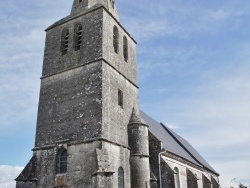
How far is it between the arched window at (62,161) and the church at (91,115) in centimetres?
6

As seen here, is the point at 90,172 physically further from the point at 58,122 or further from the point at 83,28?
the point at 83,28

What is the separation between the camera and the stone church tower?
15773mm

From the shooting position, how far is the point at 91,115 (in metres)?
16.6

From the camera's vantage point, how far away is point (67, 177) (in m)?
15.8

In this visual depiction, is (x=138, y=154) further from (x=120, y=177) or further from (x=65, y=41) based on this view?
(x=65, y=41)

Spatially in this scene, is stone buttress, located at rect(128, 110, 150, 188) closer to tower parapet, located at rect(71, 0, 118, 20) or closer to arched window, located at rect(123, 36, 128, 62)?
arched window, located at rect(123, 36, 128, 62)

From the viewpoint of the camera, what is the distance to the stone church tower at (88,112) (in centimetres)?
1577

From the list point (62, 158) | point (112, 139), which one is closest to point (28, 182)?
point (62, 158)

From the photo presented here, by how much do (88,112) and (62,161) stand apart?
321 cm

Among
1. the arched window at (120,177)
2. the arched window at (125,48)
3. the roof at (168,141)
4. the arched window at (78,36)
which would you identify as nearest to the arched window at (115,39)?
the arched window at (125,48)

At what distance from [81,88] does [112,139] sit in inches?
149

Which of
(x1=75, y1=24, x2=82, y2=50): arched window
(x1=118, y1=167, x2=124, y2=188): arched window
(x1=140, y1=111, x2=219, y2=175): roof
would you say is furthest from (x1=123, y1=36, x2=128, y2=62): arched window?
(x1=118, y1=167, x2=124, y2=188): arched window

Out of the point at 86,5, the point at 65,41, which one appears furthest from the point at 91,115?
the point at 86,5

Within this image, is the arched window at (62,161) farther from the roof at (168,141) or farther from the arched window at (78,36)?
the roof at (168,141)
